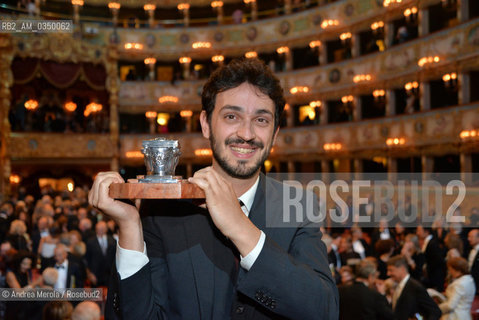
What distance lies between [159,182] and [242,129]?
0.39 m

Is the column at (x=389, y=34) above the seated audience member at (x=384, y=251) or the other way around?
above

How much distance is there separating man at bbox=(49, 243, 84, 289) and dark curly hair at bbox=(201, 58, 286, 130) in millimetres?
5951

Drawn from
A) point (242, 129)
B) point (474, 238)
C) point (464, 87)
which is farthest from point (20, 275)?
point (464, 87)

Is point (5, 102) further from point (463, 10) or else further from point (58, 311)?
point (58, 311)

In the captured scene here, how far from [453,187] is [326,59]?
9.98 meters

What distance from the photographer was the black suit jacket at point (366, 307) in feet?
18.5

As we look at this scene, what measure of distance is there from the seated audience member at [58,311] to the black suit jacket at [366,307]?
2949mm

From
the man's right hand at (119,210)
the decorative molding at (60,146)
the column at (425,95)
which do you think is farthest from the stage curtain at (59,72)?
the man's right hand at (119,210)

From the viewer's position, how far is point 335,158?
77.4 feet

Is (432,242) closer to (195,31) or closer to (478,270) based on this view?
(478,270)

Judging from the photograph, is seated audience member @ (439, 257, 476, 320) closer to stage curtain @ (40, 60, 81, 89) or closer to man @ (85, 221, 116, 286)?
man @ (85, 221, 116, 286)

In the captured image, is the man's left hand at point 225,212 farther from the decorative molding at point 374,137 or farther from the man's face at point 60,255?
the decorative molding at point 374,137

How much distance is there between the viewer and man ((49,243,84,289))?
23.8 feet

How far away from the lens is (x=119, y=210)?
179cm
